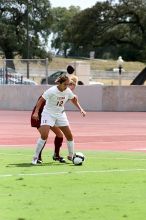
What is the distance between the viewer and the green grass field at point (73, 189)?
8625mm

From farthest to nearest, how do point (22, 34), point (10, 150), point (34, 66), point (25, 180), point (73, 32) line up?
point (22, 34) < point (73, 32) < point (34, 66) < point (10, 150) < point (25, 180)

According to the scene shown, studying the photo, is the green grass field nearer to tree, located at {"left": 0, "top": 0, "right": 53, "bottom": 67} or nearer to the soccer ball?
the soccer ball

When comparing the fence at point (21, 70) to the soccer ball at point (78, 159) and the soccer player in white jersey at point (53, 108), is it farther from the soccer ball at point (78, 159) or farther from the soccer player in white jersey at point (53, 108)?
the soccer ball at point (78, 159)

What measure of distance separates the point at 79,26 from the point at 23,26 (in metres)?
16.0

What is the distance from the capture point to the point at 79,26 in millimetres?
71750

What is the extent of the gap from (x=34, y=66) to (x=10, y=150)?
2724 cm

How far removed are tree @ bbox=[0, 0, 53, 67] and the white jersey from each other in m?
68.2

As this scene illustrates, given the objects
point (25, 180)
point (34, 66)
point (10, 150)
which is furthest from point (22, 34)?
point (25, 180)

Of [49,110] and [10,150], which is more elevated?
[49,110]

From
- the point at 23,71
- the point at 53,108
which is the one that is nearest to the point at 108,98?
the point at 23,71

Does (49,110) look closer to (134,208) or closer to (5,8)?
(134,208)

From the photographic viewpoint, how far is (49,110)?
45.5ft

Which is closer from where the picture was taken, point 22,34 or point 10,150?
point 10,150

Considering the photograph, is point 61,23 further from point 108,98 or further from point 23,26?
point 108,98
